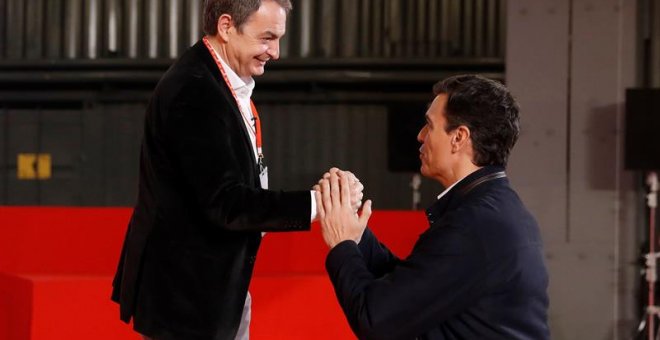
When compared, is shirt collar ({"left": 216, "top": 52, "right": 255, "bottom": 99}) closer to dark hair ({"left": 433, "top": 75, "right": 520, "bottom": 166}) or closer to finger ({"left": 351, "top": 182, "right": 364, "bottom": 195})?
finger ({"left": 351, "top": 182, "right": 364, "bottom": 195})

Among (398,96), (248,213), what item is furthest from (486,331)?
(398,96)

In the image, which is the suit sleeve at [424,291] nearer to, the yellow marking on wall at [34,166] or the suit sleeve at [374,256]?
the suit sleeve at [374,256]

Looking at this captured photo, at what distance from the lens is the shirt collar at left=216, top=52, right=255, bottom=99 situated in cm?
217

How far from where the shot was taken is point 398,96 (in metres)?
9.24

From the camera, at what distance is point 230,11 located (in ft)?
7.04

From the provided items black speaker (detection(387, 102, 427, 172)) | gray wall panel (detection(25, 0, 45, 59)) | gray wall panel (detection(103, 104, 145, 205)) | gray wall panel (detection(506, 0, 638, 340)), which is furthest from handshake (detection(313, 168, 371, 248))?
gray wall panel (detection(25, 0, 45, 59))

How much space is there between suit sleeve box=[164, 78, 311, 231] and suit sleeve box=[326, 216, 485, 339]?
0.35m

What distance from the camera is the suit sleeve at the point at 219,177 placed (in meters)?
1.99

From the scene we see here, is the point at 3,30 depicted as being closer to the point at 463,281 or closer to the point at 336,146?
the point at 336,146

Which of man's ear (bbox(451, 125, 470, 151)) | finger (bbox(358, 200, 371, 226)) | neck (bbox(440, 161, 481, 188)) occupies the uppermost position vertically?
man's ear (bbox(451, 125, 470, 151))

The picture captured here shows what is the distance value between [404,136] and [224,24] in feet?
19.6

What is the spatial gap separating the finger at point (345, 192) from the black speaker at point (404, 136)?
19.3 feet

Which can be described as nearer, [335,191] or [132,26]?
[335,191]

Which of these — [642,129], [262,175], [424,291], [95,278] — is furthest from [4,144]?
[424,291]
